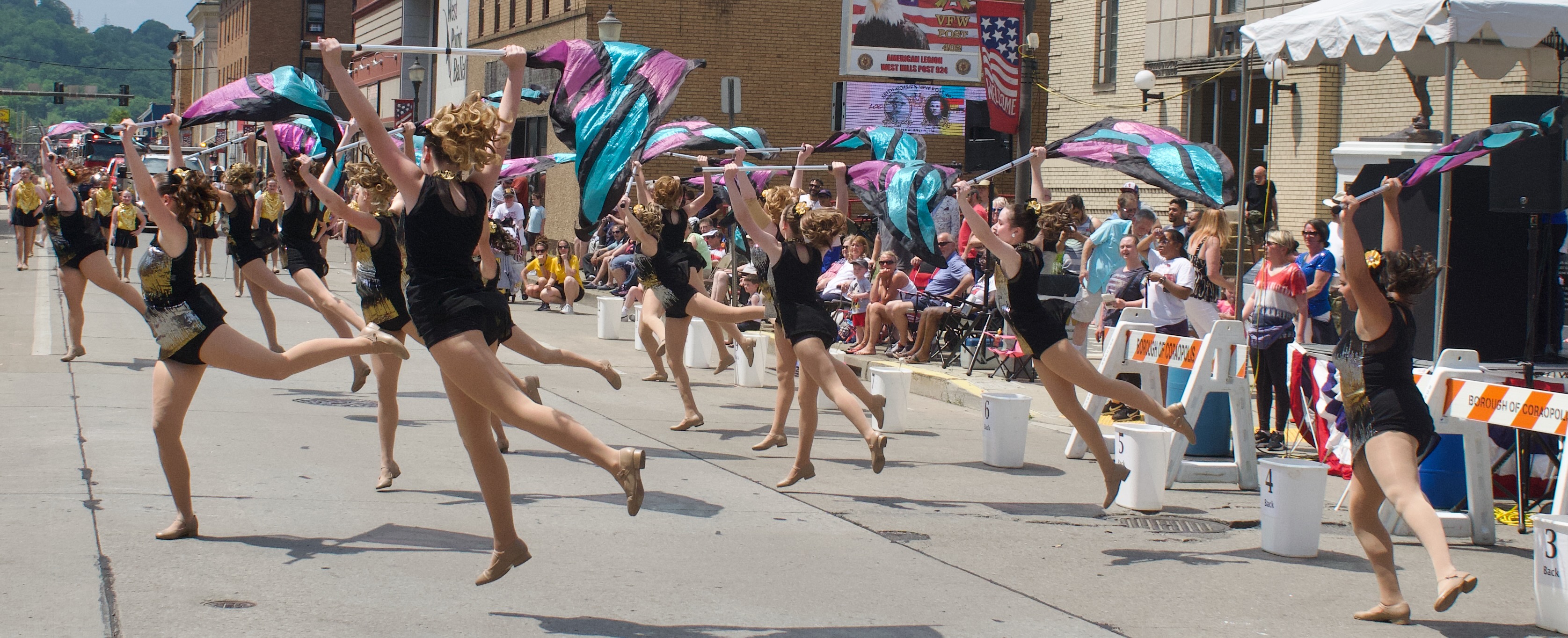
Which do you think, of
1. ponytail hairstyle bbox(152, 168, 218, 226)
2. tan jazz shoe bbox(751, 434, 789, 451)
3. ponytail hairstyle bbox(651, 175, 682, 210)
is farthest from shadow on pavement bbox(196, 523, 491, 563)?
ponytail hairstyle bbox(651, 175, 682, 210)

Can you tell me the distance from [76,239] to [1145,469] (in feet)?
29.8

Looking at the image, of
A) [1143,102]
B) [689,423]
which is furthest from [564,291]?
[689,423]

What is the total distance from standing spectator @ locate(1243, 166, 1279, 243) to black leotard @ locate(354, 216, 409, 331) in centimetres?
965

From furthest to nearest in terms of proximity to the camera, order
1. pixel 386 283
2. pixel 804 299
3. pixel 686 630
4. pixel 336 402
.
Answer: pixel 336 402
pixel 386 283
pixel 804 299
pixel 686 630

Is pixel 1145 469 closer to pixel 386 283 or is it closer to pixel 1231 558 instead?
pixel 1231 558

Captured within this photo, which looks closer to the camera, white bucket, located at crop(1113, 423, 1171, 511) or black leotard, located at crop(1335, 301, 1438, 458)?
black leotard, located at crop(1335, 301, 1438, 458)

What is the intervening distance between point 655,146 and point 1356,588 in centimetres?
1106

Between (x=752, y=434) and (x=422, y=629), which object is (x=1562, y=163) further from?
(x=422, y=629)

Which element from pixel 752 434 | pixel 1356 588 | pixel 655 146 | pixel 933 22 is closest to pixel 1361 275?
pixel 1356 588

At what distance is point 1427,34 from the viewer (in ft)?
36.1

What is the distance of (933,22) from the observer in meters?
31.9

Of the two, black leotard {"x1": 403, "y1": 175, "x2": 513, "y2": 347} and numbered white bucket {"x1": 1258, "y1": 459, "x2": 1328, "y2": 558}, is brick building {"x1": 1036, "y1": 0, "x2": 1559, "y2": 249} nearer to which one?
numbered white bucket {"x1": 1258, "y1": 459, "x2": 1328, "y2": 558}

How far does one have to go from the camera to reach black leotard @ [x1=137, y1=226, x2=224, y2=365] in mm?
6301

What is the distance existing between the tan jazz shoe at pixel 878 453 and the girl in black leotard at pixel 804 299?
29 centimetres
